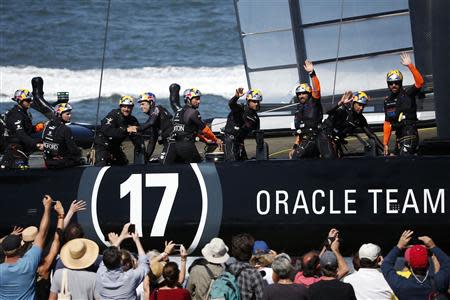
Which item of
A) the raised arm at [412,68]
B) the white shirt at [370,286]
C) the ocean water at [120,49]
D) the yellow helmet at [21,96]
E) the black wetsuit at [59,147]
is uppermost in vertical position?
the ocean water at [120,49]

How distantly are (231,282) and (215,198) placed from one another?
2615 mm

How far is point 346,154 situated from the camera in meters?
15.0

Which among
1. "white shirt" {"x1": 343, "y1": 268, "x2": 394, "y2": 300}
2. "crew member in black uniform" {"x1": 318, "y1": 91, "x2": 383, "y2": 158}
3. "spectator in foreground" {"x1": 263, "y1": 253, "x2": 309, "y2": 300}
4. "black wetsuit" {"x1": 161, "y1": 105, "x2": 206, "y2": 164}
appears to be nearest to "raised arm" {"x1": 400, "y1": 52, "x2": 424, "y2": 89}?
"crew member in black uniform" {"x1": 318, "y1": 91, "x2": 383, "y2": 158}

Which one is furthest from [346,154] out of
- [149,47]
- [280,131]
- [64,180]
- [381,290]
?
[149,47]

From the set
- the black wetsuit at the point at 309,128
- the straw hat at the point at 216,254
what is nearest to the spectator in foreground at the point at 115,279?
the straw hat at the point at 216,254

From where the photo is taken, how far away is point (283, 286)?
943 centimetres

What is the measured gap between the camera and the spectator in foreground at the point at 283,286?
30.7 ft

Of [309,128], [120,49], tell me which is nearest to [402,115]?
[309,128]

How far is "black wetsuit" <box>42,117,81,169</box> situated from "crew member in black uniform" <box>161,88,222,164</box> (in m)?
1.39

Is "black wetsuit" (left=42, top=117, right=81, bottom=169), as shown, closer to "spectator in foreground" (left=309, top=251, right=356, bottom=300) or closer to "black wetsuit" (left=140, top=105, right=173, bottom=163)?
"black wetsuit" (left=140, top=105, right=173, bottom=163)

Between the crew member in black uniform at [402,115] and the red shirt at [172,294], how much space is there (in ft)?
16.6

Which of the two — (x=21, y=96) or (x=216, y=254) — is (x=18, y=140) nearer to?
(x=21, y=96)

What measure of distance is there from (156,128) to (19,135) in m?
2.00

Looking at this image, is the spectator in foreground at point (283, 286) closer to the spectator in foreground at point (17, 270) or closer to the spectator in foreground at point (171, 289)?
the spectator in foreground at point (171, 289)
